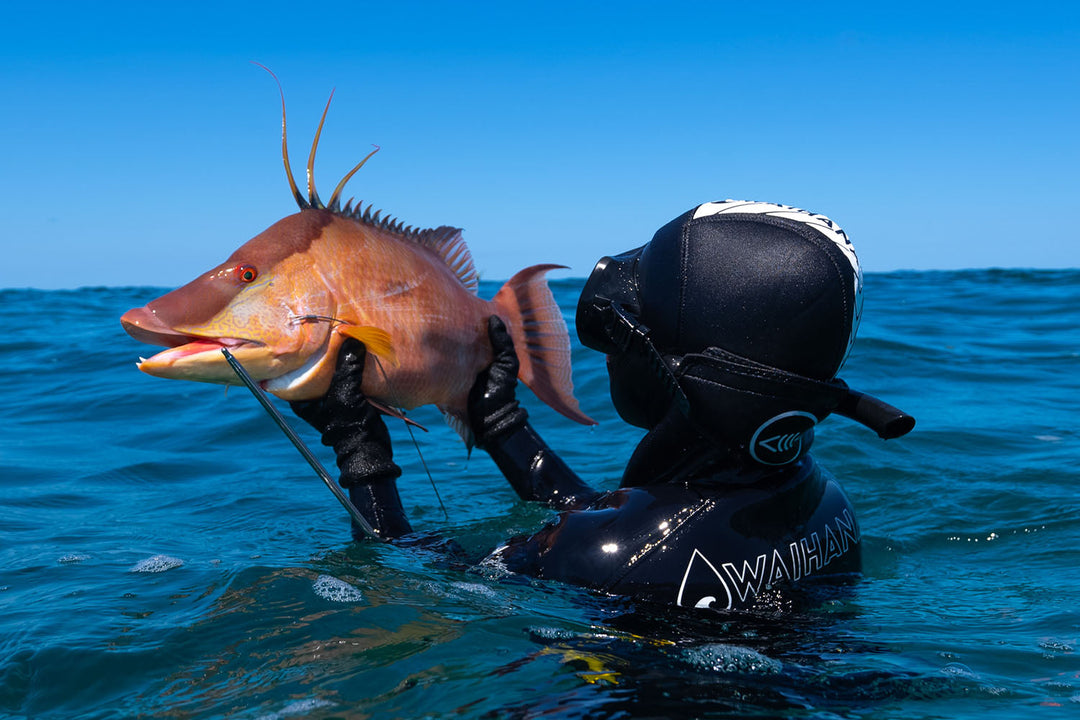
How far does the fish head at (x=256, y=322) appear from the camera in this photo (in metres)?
2.97

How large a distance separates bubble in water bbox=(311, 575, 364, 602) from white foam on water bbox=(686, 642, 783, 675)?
3.85ft

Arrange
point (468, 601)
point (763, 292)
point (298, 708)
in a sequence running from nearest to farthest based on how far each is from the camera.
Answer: point (298, 708) < point (763, 292) < point (468, 601)

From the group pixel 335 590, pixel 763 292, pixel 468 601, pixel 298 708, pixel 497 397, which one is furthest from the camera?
pixel 497 397

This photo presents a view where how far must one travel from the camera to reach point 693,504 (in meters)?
2.69

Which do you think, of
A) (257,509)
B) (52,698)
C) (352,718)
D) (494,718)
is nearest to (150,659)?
(52,698)

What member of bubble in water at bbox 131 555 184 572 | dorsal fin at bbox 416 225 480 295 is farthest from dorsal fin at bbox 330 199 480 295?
bubble in water at bbox 131 555 184 572

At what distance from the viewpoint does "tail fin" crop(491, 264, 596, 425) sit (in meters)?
3.73

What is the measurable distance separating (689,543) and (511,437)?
1.18 meters

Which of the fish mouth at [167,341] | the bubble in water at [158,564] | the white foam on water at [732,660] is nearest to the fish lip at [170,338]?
the fish mouth at [167,341]

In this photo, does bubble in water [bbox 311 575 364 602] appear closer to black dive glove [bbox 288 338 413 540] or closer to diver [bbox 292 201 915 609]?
black dive glove [bbox 288 338 413 540]

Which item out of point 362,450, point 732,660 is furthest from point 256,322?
point 732,660

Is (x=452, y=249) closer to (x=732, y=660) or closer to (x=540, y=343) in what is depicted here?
(x=540, y=343)

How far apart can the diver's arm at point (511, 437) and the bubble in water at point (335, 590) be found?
2.57ft

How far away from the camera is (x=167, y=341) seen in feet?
10.00
